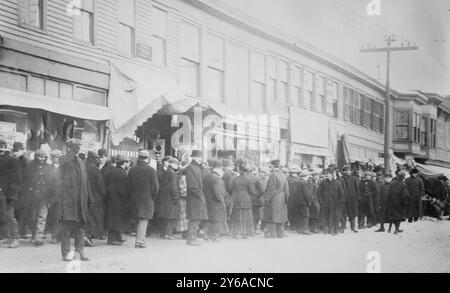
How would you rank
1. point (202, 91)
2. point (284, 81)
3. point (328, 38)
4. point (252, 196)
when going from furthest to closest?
point (284, 81) → point (202, 91) → point (252, 196) → point (328, 38)

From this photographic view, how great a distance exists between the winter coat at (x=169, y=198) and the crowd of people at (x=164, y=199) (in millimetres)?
21

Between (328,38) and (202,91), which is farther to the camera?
(202,91)

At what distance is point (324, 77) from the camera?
65.1 ft

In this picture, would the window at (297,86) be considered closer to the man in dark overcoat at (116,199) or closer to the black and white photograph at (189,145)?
the black and white photograph at (189,145)

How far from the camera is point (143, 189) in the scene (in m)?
10.2

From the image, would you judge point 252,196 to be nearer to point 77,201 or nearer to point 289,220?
point 289,220

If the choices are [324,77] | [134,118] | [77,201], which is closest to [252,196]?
[134,118]

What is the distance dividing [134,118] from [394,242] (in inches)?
257

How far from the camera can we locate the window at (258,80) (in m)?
17.5

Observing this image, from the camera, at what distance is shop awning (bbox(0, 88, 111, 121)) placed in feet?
34.0

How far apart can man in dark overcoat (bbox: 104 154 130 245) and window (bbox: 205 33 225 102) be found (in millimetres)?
6417

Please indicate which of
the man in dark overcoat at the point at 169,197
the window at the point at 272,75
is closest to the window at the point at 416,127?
the window at the point at 272,75

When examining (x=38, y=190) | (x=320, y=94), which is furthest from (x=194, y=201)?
(x=320, y=94)

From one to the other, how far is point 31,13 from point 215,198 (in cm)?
535
